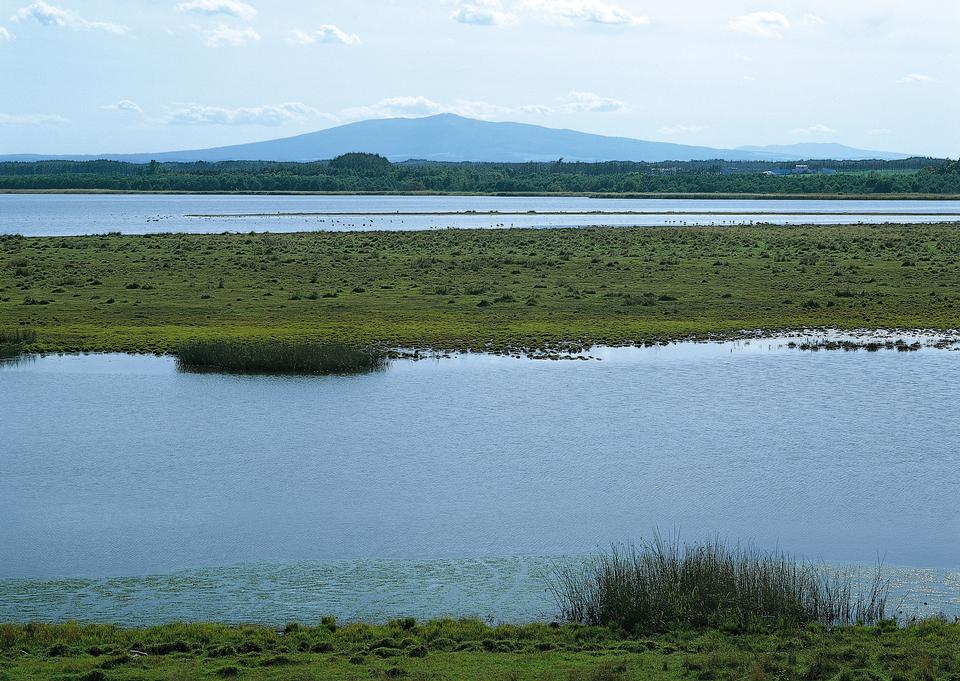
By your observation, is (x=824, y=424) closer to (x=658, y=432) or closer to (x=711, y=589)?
(x=658, y=432)

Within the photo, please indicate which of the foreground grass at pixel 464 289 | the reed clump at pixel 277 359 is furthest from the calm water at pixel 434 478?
the foreground grass at pixel 464 289

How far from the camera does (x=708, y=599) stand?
41.9 ft

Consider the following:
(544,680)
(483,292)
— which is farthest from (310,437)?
(483,292)

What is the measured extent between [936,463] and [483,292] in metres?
26.7

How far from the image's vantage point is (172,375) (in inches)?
1160

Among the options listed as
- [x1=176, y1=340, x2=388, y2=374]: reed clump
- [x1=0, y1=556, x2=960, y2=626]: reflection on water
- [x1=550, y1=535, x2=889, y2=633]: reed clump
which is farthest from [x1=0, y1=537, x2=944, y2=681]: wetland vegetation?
[x1=176, y1=340, x2=388, y2=374]: reed clump

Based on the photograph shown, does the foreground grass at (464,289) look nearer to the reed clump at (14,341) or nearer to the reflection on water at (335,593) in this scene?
the reed clump at (14,341)

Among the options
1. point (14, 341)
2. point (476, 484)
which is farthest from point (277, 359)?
point (476, 484)

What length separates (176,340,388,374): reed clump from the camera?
29.8m

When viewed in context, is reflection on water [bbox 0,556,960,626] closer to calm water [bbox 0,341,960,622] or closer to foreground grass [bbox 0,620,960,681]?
calm water [bbox 0,341,960,622]

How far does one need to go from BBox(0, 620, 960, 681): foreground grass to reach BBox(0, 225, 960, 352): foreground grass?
21.8 metres

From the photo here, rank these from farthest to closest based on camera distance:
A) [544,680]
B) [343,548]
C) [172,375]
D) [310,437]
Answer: [172,375] < [310,437] < [343,548] < [544,680]

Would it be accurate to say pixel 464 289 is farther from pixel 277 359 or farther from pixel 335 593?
pixel 335 593

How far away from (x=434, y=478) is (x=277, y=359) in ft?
36.7
